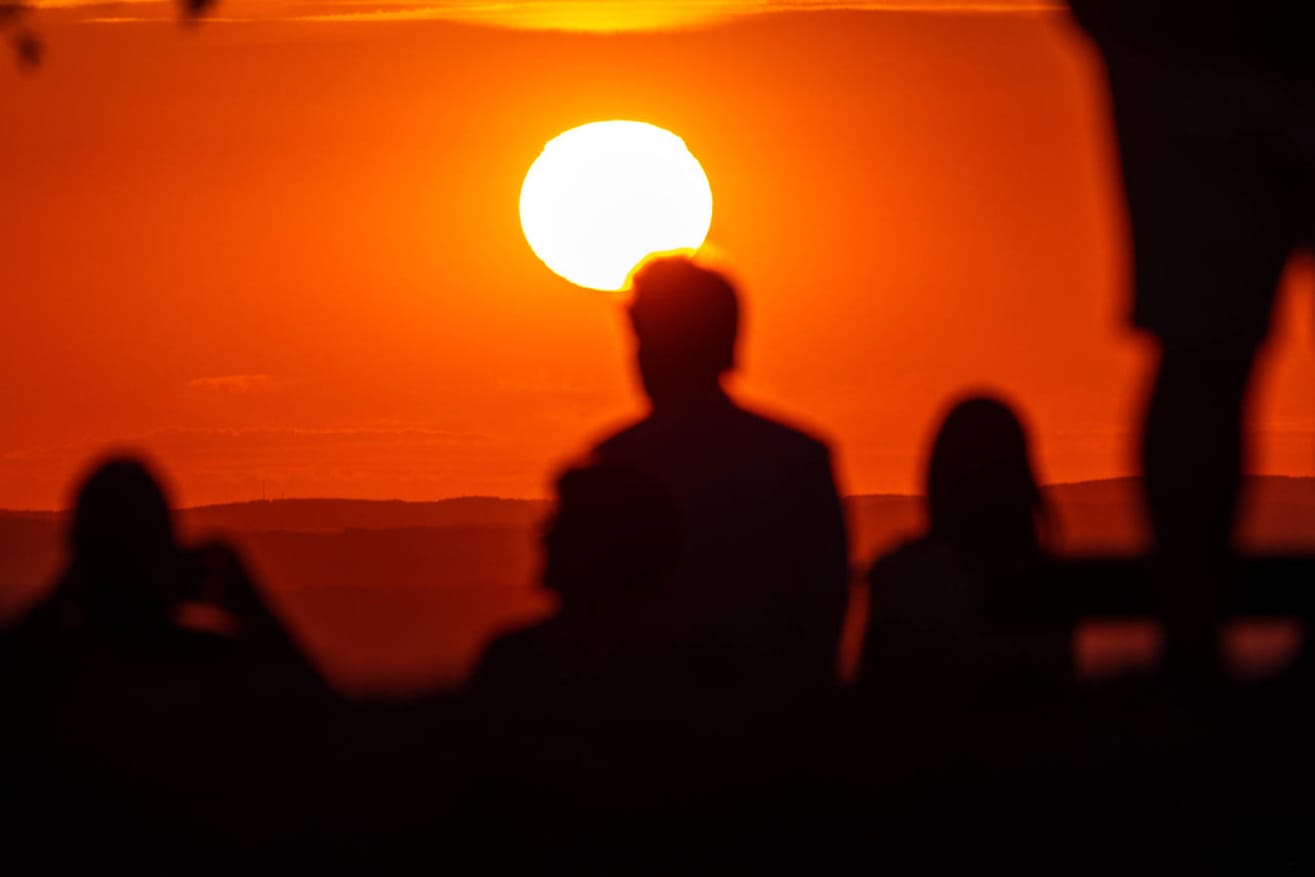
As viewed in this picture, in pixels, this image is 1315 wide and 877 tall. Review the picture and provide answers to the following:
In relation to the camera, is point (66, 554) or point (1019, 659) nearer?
point (1019, 659)

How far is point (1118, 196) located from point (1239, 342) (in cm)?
48

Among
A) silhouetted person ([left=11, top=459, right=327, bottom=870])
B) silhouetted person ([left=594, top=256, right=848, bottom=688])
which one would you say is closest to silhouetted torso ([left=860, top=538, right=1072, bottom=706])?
silhouetted person ([left=594, top=256, right=848, bottom=688])

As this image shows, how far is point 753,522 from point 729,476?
102 millimetres

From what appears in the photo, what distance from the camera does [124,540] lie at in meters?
5.10

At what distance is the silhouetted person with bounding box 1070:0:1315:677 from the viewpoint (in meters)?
4.93

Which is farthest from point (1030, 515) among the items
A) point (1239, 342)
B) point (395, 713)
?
point (395, 713)

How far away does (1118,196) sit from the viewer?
17.5 feet

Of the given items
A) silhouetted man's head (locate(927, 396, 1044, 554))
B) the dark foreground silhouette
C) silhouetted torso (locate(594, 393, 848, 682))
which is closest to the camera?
the dark foreground silhouette

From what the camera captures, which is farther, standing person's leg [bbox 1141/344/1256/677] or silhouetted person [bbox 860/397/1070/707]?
standing person's leg [bbox 1141/344/1256/677]

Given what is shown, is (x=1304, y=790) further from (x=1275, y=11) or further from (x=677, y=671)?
(x=1275, y=11)

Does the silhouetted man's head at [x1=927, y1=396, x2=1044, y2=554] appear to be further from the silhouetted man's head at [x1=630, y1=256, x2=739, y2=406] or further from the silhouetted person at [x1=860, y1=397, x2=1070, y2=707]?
the silhouetted man's head at [x1=630, y1=256, x2=739, y2=406]

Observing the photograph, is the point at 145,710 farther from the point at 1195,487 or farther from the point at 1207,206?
the point at 1207,206

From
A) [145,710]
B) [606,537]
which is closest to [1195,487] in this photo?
[606,537]

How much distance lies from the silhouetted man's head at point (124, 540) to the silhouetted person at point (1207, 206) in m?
2.01
